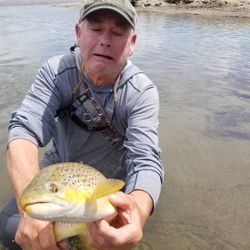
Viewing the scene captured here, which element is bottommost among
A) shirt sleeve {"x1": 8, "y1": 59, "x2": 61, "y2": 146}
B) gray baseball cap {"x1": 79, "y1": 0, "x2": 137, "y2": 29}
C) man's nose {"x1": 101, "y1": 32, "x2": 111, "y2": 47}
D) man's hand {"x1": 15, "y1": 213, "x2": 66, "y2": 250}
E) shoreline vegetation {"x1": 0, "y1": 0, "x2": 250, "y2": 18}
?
shoreline vegetation {"x1": 0, "y1": 0, "x2": 250, "y2": 18}

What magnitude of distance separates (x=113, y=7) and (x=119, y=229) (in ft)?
5.41

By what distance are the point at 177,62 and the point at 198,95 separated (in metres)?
3.28

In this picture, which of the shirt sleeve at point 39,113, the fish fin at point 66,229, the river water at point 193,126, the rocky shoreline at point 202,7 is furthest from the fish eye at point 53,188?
the rocky shoreline at point 202,7

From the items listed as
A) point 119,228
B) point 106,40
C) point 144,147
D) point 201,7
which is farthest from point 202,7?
point 119,228

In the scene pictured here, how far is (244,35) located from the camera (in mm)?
16938

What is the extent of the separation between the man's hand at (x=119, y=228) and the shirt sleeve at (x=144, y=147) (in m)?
0.56

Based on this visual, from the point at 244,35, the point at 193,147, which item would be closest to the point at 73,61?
the point at 193,147

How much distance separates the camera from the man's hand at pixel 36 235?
220 centimetres

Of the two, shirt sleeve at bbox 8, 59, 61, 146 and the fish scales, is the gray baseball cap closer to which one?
shirt sleeve at bbox 8, 59, 61, 146

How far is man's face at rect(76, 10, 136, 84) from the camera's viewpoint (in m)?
3.02

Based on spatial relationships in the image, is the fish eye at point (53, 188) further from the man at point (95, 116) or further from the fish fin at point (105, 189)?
the man at point (95, 116)

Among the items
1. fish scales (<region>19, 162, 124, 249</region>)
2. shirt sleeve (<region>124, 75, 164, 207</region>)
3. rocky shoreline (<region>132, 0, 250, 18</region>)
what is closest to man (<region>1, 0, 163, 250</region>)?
shirt sleeve (<region>124, 75, 164, 207</region>)

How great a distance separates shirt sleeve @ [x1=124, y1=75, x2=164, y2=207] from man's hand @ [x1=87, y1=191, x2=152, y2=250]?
558 millimetres

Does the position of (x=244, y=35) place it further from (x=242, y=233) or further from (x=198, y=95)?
→ (x=242, y=233)
